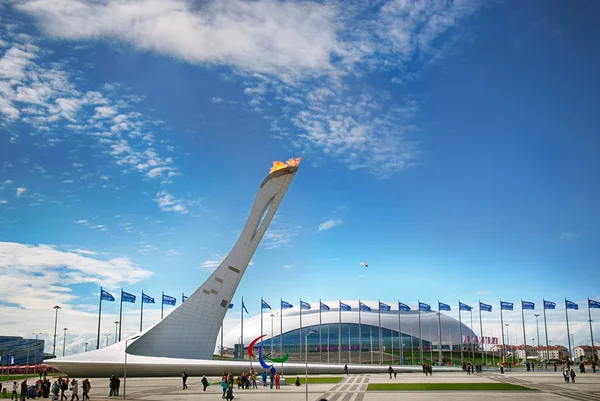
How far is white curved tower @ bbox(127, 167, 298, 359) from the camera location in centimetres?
4441

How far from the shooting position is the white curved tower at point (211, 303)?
4441cm

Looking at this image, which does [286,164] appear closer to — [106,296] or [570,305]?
[106,296]

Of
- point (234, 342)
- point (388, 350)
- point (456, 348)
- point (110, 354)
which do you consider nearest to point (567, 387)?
point (110, 354)

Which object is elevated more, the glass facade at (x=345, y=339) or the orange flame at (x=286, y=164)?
the orange flame at (x=286, y=164)

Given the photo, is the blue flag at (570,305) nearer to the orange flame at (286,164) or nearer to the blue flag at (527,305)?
the blue flag at (527,305)

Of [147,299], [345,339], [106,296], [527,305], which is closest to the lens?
[106,296]

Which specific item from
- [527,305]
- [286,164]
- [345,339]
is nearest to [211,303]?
[286,164]

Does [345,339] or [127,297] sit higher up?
[127,297]

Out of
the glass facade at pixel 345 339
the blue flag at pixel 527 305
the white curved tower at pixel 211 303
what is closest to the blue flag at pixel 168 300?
the white curved tower at pixel 211 303

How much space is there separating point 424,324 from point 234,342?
3683 cm

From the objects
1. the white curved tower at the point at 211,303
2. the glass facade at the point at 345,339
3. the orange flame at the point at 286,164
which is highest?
the orange flame at the point at 286,164

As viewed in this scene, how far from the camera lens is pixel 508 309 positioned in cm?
6825

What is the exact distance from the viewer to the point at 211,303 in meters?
47.2

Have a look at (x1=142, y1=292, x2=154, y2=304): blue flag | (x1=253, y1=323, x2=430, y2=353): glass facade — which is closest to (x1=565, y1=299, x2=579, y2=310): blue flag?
(x1=253, y1=323, x2=430, y2=353): glass facade
